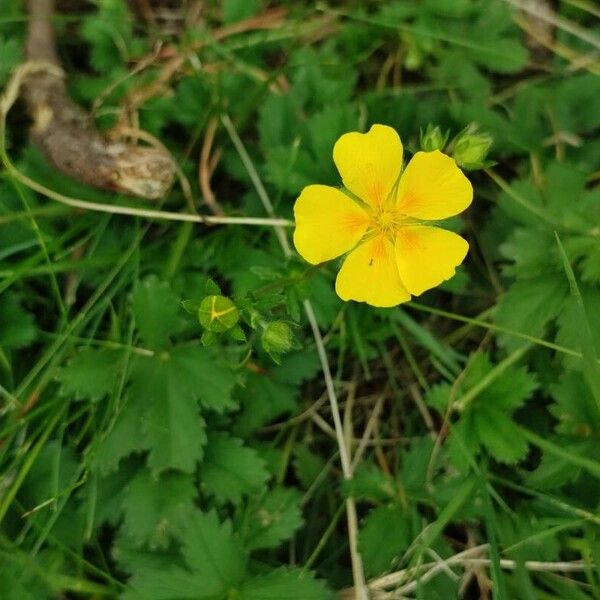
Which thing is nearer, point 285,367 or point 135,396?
point 135,396

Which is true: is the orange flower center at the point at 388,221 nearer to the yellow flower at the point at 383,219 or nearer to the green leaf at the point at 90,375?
the yellow flower at the point at 383,219

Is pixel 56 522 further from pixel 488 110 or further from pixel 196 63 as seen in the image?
pixel 488 110

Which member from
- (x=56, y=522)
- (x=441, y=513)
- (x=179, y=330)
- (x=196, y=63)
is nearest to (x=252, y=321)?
(x=179, y=330)

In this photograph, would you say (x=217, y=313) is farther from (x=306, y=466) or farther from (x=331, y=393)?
(x=306, y=466)

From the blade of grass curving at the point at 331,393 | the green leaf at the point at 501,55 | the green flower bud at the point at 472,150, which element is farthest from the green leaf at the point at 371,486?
the green leaf at the point at 501,55

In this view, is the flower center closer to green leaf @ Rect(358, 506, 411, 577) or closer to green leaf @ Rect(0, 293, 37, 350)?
green leaf @ Rect(358, 506, 411, 577)

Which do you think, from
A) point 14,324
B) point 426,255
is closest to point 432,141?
point 426,255
